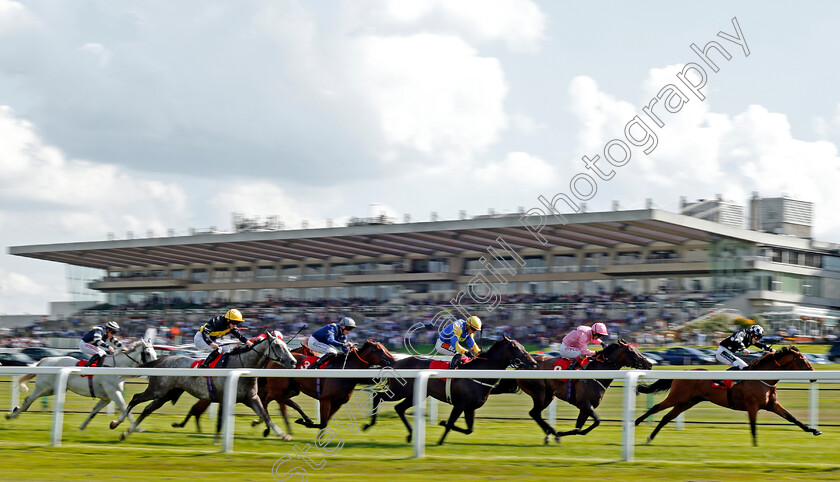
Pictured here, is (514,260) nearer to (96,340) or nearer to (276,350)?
(96,340)

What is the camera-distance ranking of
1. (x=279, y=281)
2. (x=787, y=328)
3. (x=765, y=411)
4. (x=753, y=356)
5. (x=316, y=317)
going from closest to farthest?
(x=765, y=411) < (x=753, y=356) < (x=787, y=328) < (x=316, y=317) < (x=279, y=281)

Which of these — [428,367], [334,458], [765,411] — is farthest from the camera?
[428,367]

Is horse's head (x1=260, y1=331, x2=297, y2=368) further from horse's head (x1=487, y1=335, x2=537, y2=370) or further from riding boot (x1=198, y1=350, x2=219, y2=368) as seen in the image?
horse's head (x1=487, y1=335, x2=537, y2=370)

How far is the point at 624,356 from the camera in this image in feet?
30.8

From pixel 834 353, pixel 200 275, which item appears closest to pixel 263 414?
pixel 834 353

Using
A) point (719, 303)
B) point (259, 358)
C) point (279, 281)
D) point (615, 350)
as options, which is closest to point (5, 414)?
point (259, 358)

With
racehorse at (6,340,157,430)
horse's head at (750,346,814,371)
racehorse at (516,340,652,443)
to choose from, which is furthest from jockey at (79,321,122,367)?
horse's head at (750,346,814,371)

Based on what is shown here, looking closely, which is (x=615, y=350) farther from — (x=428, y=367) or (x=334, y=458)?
(x=334, y=458)

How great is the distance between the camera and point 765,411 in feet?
27.0

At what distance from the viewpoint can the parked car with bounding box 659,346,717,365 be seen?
867 inches

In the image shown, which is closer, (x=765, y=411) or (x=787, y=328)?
(x=765, y=411)

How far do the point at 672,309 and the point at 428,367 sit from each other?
804 inches

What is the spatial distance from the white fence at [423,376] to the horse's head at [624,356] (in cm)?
159

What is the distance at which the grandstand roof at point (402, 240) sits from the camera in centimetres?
3073
